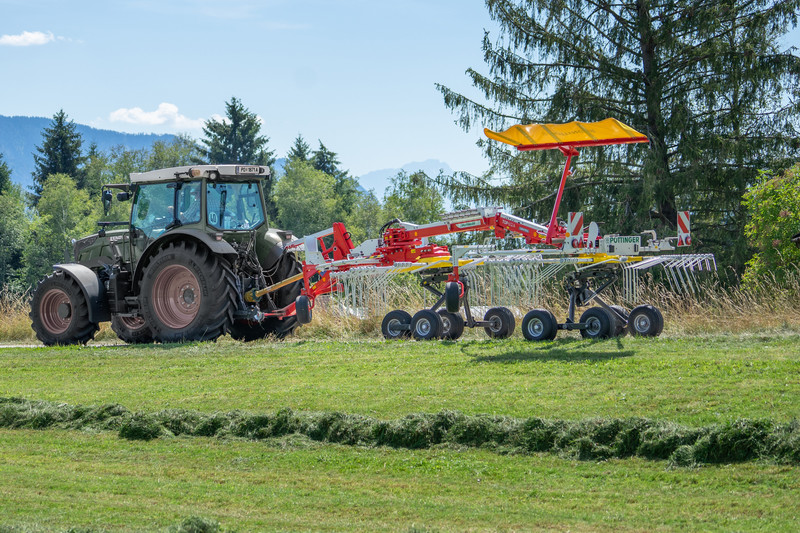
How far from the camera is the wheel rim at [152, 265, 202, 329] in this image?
13.3 meters

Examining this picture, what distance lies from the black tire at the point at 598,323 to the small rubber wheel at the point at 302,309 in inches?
148

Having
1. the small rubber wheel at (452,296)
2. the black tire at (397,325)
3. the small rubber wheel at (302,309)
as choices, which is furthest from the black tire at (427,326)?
the small rubber wheel at (302,309)

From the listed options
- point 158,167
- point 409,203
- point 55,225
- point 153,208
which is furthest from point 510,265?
point 158,167

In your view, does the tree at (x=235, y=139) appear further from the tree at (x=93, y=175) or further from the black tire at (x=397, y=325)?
the black tire at (x=397, y=325)

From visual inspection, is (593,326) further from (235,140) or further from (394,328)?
(235,140)

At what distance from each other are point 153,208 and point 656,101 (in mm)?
13880

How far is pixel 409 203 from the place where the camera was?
54.1 m

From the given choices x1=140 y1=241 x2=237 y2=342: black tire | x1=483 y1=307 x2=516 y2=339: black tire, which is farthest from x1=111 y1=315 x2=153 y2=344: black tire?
x1=483 y1=307 x2=516 y2=339: black tire

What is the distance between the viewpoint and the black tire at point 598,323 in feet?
36.4

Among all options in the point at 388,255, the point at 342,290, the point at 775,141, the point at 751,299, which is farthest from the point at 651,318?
the point at 775,141

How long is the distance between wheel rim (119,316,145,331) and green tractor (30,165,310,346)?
0.02 meters

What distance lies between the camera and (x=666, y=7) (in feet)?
77.9

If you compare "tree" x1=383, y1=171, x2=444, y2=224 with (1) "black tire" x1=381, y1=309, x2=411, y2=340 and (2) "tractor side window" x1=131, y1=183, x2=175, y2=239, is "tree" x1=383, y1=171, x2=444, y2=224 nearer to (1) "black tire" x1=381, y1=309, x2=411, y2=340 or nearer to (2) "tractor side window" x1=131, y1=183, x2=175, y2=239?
(2) "tractor side window" x1=131, y1=183, x2=175, y2=239

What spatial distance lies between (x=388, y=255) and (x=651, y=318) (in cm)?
423
